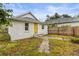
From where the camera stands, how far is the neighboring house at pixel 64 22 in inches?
146

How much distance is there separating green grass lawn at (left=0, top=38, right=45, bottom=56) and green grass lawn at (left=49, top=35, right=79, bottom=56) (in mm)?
279

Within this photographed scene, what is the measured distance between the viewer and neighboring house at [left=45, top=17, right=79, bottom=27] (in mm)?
3697

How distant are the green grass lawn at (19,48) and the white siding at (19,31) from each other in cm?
9

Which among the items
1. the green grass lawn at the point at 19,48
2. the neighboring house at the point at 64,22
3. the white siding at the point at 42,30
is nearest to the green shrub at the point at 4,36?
the green grass lawn at the point at 19,48

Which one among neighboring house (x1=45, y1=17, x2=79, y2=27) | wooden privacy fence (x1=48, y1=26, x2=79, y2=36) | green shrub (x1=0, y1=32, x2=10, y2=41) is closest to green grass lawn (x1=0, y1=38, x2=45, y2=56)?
green shrub (x1=0, y1=32, x2=10, y2=41)

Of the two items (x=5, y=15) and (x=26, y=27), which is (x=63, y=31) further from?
(x=5, y=15)

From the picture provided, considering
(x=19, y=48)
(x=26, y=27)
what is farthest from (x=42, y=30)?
(x=19, y=48)

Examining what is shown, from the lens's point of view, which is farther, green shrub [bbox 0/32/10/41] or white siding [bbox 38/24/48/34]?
white siding [bbox 38/24/48/34]

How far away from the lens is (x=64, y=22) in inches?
147

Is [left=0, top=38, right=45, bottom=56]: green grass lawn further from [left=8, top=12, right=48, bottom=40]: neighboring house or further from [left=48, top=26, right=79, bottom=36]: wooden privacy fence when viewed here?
[left=48, top=26, right=79, bottom=36]: wooden privacy fence

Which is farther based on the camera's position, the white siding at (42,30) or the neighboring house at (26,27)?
the white siding at (42,30)

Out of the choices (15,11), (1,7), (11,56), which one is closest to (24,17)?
(15,11)

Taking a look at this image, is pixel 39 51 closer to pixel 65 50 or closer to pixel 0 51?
pixel 65 50

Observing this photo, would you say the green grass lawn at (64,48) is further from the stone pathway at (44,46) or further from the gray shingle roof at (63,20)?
the gray shingle roof at (63,20)
